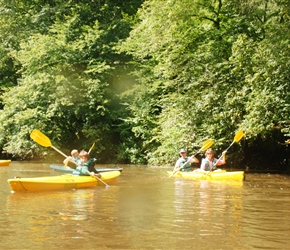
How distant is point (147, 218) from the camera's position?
7.76 meters

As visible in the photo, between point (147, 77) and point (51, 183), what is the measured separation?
13384 millimetres

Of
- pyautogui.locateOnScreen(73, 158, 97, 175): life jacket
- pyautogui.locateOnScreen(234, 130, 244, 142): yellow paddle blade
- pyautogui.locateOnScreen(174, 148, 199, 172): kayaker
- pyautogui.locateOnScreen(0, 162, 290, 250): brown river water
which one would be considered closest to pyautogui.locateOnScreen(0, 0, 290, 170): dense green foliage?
pyautogui.locateOnScreen(234, 130, 244, 142): yellow paddle blade

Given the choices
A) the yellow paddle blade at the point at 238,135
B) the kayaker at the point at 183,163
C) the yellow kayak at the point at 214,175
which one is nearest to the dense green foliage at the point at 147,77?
the yellow paddle blade at the point at 238,135

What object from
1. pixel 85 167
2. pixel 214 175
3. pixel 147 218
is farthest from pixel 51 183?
pixel 214 175

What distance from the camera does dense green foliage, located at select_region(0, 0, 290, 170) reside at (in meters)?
16.3

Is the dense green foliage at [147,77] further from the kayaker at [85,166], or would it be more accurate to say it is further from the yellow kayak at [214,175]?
the kayaker at [85,166]

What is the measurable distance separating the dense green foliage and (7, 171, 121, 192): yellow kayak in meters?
5.77

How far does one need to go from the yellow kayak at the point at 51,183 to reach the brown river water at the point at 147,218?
0.63 feet

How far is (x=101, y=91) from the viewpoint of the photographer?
24.1 meters

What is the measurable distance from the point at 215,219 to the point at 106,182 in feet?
18.8

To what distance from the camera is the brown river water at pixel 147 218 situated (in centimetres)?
612

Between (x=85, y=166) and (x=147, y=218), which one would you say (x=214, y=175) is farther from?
(x=147, y=218)

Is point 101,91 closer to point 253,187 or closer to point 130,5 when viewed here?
point 130,5

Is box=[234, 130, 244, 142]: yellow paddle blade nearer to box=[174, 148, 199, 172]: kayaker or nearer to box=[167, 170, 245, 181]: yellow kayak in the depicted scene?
box=[174, 148, 199, 172]: kayaker
